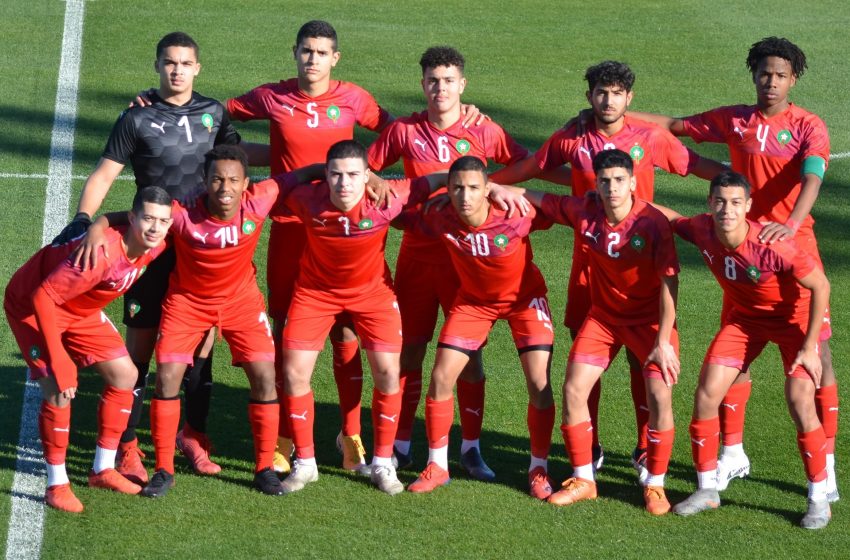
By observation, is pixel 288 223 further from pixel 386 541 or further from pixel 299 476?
pixel 386 541

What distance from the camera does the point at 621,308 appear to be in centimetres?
748

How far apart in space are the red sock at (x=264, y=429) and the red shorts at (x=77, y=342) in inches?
31.8

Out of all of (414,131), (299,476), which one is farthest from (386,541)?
(414,131)

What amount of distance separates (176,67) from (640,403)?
11.1 ft

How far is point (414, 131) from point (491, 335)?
2.43m

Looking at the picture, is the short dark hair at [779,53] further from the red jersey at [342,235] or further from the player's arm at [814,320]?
the red jersey at [342,235]

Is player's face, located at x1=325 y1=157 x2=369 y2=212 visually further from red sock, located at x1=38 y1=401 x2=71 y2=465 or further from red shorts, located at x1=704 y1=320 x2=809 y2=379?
red shorts, located at x1=704 y1=320 x2=809 y2=379

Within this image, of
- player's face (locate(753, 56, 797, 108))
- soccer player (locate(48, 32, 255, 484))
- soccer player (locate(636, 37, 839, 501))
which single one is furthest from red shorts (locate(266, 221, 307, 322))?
player's face (locate(753, 56, 797, 108))

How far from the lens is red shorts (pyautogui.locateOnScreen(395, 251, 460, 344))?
7.97 m

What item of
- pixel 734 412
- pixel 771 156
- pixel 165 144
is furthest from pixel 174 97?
pixel 734 412

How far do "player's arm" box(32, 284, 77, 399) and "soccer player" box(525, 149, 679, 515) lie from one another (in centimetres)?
270

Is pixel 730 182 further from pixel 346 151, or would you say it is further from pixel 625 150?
pixel 346 151

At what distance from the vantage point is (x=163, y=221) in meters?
7.12

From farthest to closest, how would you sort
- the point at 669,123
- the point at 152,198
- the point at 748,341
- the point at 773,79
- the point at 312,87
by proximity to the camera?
1. the point at 669,123
2. the point at 312,87
3. the point at 773,79
4. the point at 748,341
5. the point at 152,198
